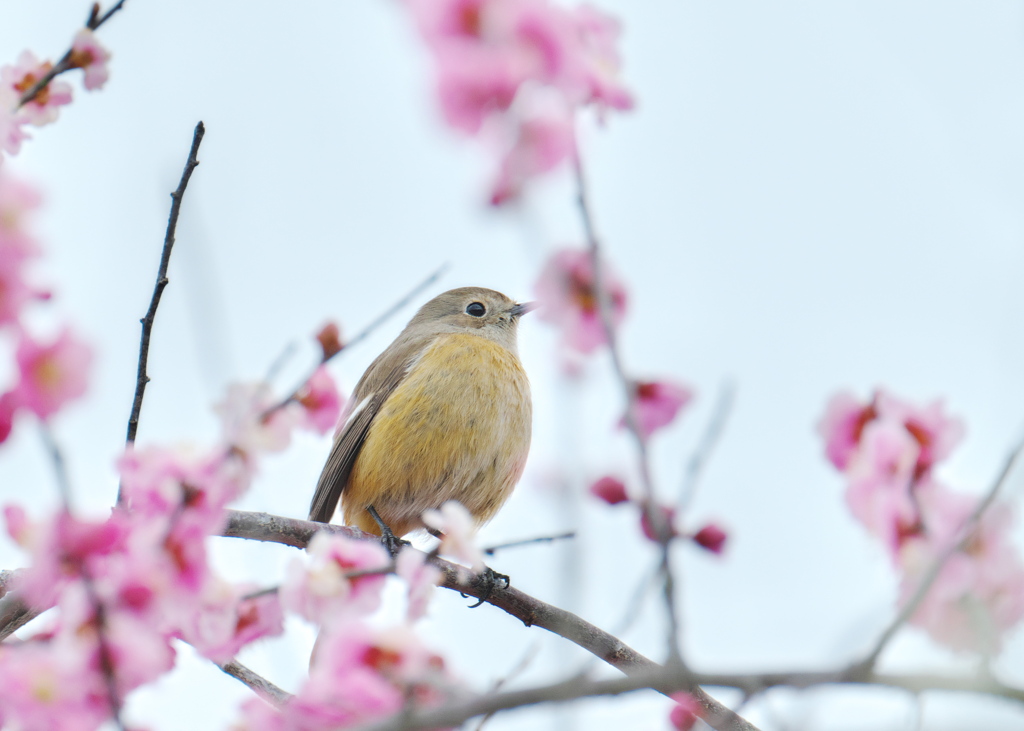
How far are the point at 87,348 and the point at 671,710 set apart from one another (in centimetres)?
157

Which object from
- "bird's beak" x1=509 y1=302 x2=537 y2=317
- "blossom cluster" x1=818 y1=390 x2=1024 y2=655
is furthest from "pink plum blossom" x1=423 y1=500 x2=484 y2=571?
"bird's beak" x1=509 y1=302 x2=537 y2=317

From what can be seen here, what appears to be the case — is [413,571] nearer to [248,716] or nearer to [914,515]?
[248,716]

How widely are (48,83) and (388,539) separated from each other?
2693 millimetres

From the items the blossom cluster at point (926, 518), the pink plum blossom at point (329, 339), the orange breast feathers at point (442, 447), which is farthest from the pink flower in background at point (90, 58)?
the orange breast feathers at point (442, 447)

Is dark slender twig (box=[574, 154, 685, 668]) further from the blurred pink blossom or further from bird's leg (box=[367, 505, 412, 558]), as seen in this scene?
bird's leg (box=[367, 505, 412, 558])

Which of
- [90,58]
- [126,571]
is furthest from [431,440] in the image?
[126,571]

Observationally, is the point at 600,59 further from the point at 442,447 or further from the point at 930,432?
the point at 442,447

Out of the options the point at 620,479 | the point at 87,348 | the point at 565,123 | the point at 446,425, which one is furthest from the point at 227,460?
the point at 446,425

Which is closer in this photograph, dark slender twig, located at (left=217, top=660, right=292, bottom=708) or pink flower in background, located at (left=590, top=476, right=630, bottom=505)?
pink flower in background, located at (left=590, top=476, right=630, bottom=505)

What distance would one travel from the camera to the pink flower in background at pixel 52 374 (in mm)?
1451

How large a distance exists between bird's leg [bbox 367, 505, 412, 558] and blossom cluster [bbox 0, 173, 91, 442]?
307 cm

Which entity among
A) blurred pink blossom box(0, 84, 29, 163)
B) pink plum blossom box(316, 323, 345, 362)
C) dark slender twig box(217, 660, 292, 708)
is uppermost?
blurred pink blossom box(0, 84, 29, 163)

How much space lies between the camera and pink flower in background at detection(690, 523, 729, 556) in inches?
63.9

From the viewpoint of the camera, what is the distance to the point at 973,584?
1.58 m
